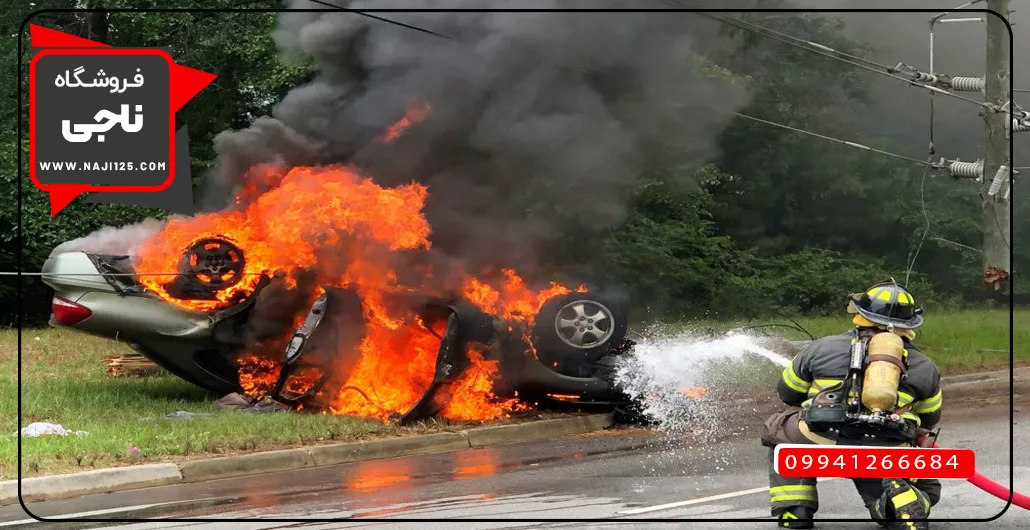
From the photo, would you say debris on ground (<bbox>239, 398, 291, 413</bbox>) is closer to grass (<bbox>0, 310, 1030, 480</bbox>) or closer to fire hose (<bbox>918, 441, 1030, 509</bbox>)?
grass (<bbox>0, 310, 1030, 480</bbox>)

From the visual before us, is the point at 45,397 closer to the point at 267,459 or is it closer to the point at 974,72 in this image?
the point at 267,459

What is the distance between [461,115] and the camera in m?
11.3

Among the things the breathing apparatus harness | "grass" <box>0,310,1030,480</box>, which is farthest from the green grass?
the breathing apparatus harness

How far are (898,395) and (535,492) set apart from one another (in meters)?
2.67

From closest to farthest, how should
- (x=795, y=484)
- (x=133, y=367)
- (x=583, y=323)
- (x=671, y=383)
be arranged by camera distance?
(x=795, y=484)
(x=583, y=323)
(x=671, y=383)
(x=133, y=367)

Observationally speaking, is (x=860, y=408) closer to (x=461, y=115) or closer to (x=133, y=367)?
(x=461, y=115)

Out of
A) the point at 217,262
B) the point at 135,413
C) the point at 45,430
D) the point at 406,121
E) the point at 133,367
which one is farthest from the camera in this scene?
→ the point at 133,367

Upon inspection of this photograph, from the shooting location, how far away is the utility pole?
49.1 ft

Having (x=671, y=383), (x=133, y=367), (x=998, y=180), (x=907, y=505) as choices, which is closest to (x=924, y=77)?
(x=998, y=180)

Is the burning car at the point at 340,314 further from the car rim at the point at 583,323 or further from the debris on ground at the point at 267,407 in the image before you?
the debris on ground at the point at 267,407

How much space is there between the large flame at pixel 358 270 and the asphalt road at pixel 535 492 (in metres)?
1.21

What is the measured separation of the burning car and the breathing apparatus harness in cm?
447

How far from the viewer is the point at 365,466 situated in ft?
27.8

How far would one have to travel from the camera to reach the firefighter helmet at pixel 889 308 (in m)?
5.45
